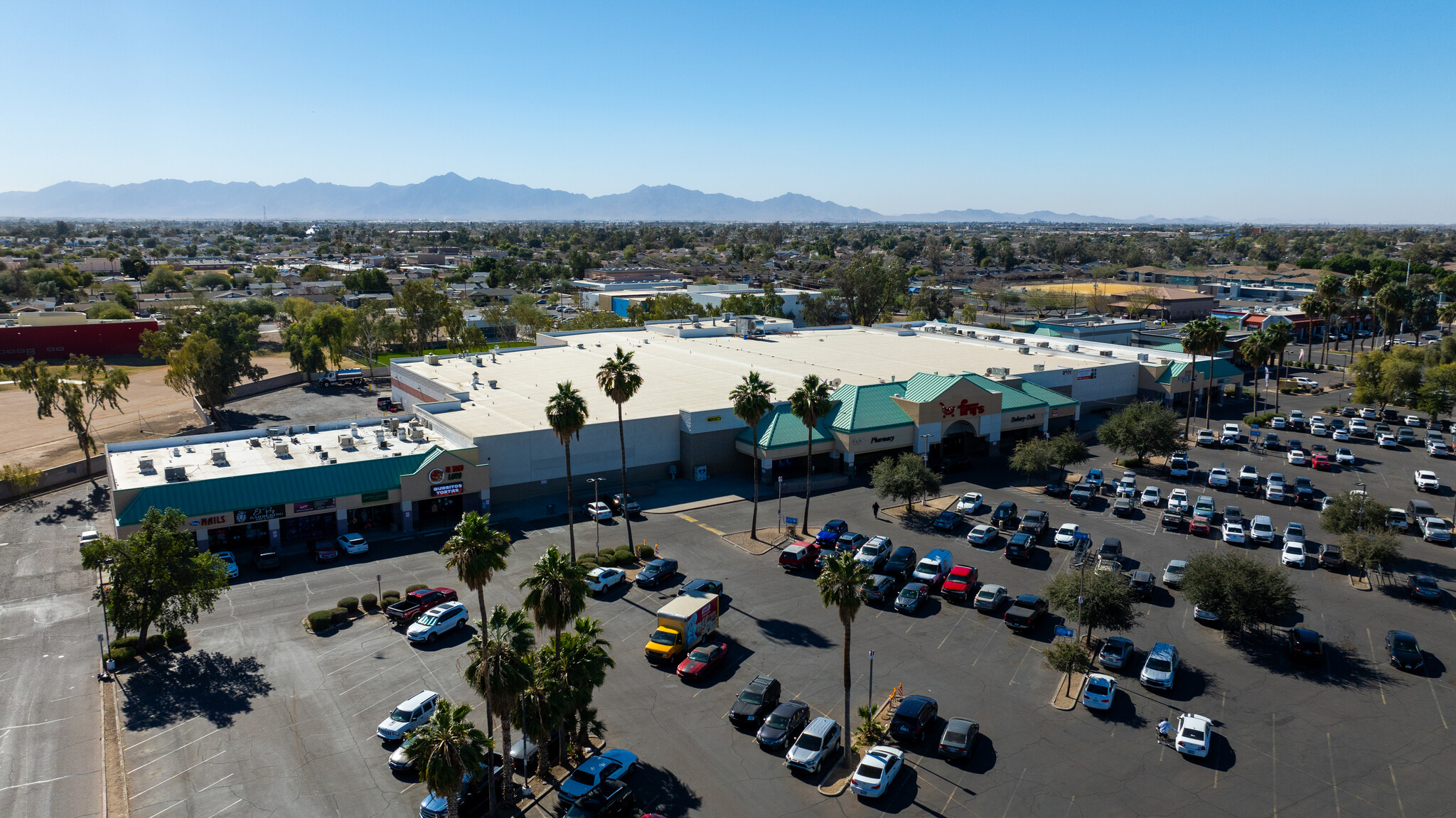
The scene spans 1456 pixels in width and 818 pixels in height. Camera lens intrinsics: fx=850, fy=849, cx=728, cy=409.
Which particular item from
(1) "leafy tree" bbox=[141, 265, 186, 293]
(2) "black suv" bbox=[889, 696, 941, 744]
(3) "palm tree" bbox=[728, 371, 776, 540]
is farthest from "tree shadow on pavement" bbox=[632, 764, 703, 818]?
(1) "leafy tree" bbox=[141, 265, 186, 293]

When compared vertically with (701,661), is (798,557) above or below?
above

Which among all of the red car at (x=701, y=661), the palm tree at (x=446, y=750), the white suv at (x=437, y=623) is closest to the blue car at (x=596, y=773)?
the palm tree at (x=446, y=750)

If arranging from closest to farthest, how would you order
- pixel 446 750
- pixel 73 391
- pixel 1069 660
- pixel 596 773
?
pixel 446 750 → pixel 596 773 → pixel 1069 660 → pixel 73 391

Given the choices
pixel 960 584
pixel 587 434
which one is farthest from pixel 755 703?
pixel 587 434

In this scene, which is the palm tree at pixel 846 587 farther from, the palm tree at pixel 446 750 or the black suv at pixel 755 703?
the palm tree at pixel 446 750

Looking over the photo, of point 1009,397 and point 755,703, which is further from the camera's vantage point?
point 1009,397

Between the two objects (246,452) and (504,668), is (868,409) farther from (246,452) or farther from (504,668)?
(504,668)

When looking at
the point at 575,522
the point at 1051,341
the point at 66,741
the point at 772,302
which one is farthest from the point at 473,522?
the point at 772,302
